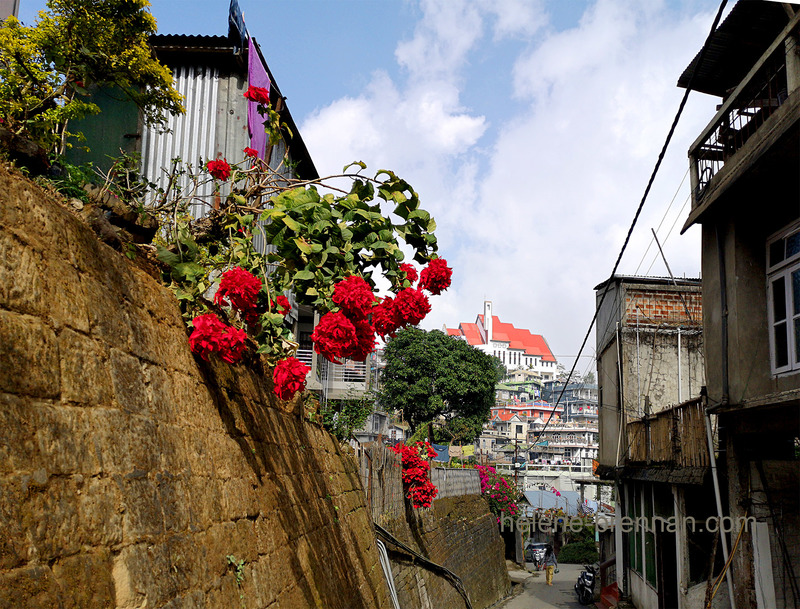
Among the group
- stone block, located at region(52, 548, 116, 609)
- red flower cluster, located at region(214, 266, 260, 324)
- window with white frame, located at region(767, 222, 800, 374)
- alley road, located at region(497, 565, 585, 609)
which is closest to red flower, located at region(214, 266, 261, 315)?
red flower cluster, located at region(214, 266, 260, 324)

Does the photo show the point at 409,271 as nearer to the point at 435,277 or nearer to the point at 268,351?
the point at 435,277

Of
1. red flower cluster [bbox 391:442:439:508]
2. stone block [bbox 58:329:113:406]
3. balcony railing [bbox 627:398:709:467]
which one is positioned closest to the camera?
stone block [bbox 58:329:113:406]

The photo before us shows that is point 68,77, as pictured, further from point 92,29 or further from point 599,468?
point 599,468

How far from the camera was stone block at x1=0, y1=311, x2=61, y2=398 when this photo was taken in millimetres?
2459

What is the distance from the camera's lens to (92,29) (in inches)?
343

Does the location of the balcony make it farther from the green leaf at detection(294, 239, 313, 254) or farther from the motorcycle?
the motorcycle

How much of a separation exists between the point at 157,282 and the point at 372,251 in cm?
132

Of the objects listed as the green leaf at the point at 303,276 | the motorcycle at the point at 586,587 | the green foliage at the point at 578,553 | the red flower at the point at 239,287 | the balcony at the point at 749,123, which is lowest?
the green foliage at the point at 578,553

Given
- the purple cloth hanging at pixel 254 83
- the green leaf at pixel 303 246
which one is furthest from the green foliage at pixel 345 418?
the green leaf at pixel 303 246

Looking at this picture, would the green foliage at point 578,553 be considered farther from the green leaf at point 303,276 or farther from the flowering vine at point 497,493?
the green leaf at point 303,276

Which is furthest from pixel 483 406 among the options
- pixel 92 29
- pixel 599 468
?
pixel 92 29

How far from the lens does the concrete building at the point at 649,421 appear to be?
11.6 metres

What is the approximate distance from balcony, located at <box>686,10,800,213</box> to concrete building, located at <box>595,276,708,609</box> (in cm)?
303

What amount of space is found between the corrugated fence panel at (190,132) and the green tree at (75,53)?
6.86 ft
